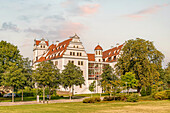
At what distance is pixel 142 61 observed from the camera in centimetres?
5166

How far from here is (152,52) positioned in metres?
53.7

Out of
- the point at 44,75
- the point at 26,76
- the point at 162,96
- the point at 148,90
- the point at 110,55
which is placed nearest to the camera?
the point at 162,96

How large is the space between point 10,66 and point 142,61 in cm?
3042

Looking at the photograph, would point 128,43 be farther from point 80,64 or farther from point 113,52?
point 113,52

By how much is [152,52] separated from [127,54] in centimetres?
630

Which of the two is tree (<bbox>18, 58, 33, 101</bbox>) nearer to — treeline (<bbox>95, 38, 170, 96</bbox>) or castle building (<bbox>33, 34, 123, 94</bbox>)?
treeline (<bbox>95, 38, 170, 96</bbox>)

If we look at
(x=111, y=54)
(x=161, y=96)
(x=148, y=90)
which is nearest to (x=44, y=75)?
(x=161, y=96)

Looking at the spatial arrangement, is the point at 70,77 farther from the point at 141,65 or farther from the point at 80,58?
the point at 80,58

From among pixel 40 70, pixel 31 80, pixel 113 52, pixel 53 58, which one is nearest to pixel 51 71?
pixel 40 70

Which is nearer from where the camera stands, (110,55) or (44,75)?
(44,75)

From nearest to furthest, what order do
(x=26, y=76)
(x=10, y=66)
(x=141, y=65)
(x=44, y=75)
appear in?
(x=44, y=75) → (x=26, y=76) → (x=10, y=66) → (x=141, y=65)

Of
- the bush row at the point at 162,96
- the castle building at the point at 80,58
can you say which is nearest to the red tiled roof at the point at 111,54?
the castle building at the point at 80,58

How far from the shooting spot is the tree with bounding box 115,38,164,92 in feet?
165

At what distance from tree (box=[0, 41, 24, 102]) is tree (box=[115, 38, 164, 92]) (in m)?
25.7
